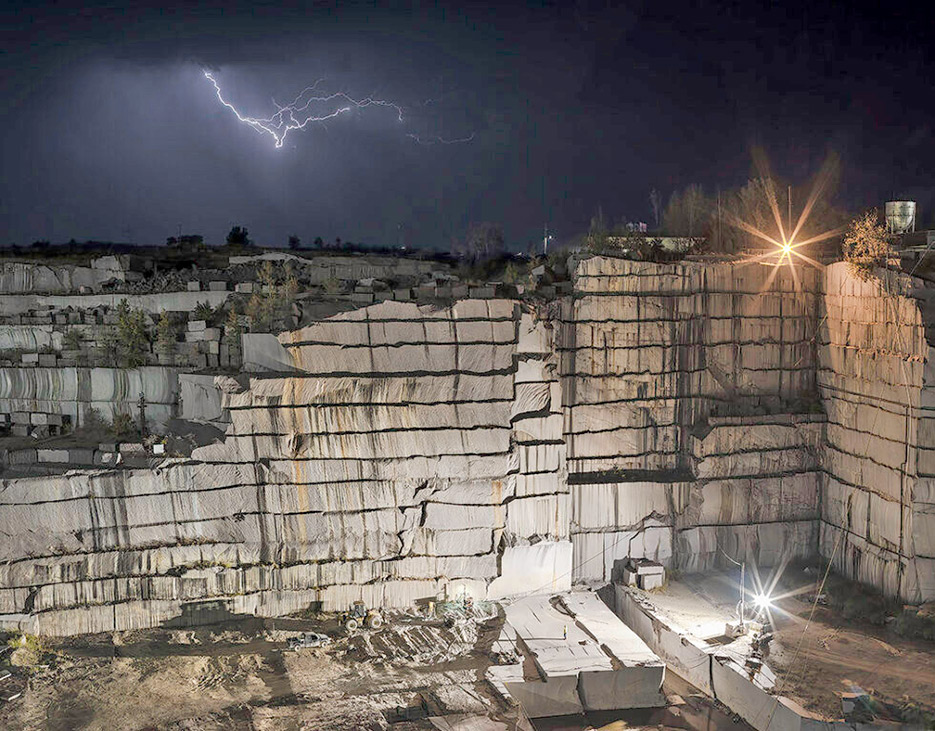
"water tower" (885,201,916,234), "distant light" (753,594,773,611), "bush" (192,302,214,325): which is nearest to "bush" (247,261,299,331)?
"bush" (192,302,214,325)

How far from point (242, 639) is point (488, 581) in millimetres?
4286

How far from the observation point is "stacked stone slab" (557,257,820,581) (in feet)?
50.9

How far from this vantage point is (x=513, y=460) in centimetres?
1435

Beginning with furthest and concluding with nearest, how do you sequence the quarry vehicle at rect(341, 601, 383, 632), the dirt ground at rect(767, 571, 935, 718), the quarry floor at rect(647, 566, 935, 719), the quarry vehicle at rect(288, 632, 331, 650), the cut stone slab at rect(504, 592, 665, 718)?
the quarry vehicle at rect(341, 601, 383, 632) → the quarry vehicle at rect(288, 632, 331, 650) → the cut stone slab at rect(504, 592, 665, 718) → the quarry floor at rect(647, 566, 935, 719) → the dirt ground at rect(767, 571, 935, 718)

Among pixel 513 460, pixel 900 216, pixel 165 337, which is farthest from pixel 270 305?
pixel 900 216

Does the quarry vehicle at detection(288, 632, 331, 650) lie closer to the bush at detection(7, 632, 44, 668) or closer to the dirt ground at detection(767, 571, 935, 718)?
the bush at detection(7, 632, 44, 668)

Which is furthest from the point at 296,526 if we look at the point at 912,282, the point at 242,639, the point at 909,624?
the point at 912,282

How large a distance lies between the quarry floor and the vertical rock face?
0.76 m

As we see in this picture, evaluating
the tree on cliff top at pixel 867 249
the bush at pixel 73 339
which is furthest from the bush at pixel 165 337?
the tree on cliff top at pixel 867 249

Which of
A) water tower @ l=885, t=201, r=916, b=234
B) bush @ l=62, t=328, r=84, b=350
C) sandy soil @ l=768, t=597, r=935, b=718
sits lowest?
sandy soil @ l=768, t=597, r=935, b=718

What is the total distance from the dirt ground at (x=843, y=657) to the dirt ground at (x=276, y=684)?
133 cm

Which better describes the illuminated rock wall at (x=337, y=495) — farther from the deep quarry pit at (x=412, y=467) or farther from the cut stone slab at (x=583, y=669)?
the cut stone slab at (x=583, y=669)

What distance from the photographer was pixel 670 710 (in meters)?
12.5

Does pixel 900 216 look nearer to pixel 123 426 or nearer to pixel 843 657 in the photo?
pixel 843 657
